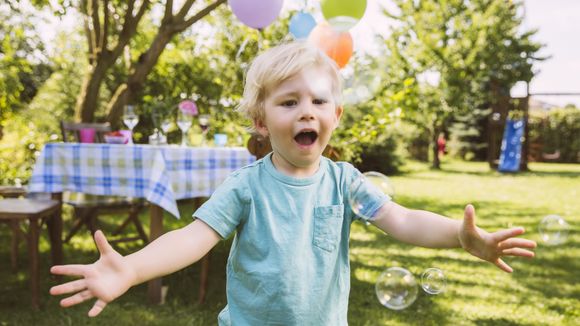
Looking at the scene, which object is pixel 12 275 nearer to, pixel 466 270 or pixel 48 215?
pixel 48 215

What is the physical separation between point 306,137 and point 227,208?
262mm

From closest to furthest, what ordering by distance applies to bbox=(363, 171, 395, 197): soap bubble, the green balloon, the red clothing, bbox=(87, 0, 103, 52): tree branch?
1. bbox=(363, 171, 395, 197): soap bubble
2. the green balloon
3. bbox=(87, 0, 103, 52): tree branch
4. the red clothing

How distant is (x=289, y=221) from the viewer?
4.12 ft

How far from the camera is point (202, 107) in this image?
752cm

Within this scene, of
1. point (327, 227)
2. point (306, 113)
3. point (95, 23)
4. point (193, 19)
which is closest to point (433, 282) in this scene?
point (327, 227)

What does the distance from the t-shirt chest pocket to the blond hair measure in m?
0.29

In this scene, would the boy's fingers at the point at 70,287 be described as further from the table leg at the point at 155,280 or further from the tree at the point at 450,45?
the tree at the point at 450,45

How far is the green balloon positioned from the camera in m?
3.13

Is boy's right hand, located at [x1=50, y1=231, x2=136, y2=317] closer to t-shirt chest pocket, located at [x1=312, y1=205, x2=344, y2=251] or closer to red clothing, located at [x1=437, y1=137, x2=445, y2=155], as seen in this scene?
t-shirt chest pocket, located at [x1=312, y1=205, x2=344, y2=251]

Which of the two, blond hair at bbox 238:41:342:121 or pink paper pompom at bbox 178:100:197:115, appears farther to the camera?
pink paper pompom at bbox 178:100:197:115

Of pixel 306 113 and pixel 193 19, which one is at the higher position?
pixel 193 19

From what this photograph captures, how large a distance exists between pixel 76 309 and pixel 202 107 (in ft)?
15.7

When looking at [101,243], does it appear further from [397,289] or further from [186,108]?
[186,108]

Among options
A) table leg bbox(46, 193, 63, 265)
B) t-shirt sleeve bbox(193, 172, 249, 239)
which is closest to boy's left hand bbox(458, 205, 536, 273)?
t-shirt sleeve bbox(193, 172, 249, 239)
